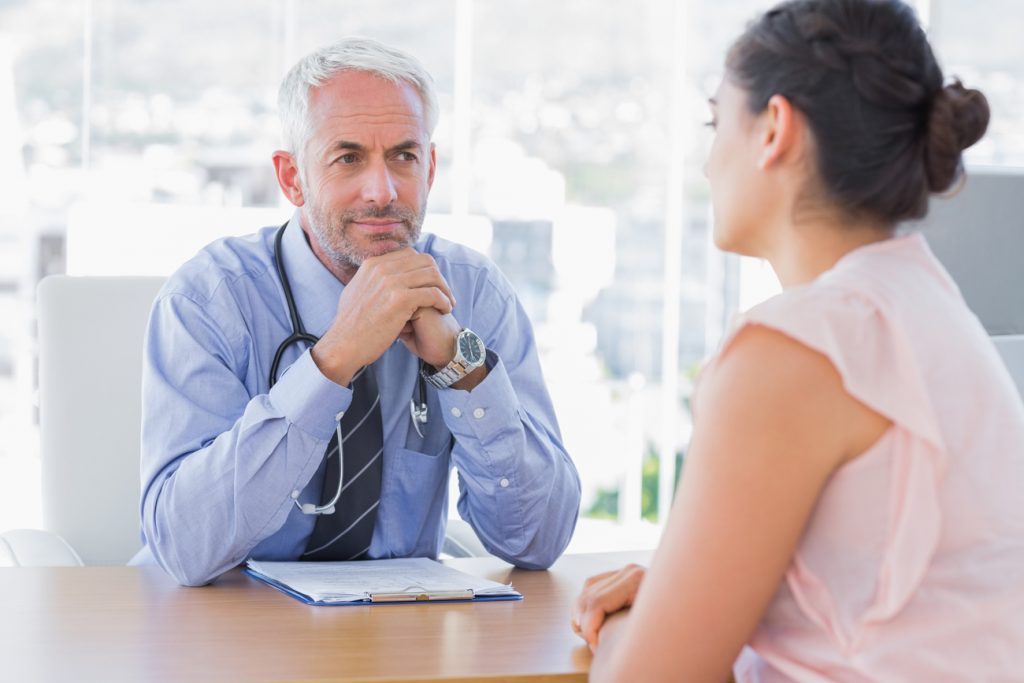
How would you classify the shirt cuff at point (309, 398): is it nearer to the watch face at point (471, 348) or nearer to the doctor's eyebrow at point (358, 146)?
the watch face at point (471, 348)

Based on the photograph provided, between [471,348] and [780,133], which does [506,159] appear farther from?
[780,133]

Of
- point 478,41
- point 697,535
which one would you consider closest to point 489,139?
point 478,41

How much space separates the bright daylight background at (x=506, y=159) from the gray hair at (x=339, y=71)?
2024 millimetres

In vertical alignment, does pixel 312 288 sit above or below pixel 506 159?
below

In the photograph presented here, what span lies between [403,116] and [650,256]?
3.38 meters

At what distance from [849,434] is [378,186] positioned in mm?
953

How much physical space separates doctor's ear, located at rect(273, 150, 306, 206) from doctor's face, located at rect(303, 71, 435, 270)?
0.07 metres

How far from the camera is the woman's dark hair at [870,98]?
1.02 meters

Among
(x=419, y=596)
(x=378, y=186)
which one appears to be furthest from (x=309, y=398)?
(x=378, y=186)

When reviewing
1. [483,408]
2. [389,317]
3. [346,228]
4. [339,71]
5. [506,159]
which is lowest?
[483,408]

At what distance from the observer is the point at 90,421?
191 centimetres

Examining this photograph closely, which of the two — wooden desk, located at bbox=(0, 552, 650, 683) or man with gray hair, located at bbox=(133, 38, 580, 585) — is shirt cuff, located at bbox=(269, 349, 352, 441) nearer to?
man with gray hair, located at bbox=(133, 38, 580, 585)

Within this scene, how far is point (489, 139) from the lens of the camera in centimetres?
476

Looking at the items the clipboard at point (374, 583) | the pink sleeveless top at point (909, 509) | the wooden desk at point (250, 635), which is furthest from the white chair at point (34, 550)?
the pink sleeveless top at point (909, 509)
